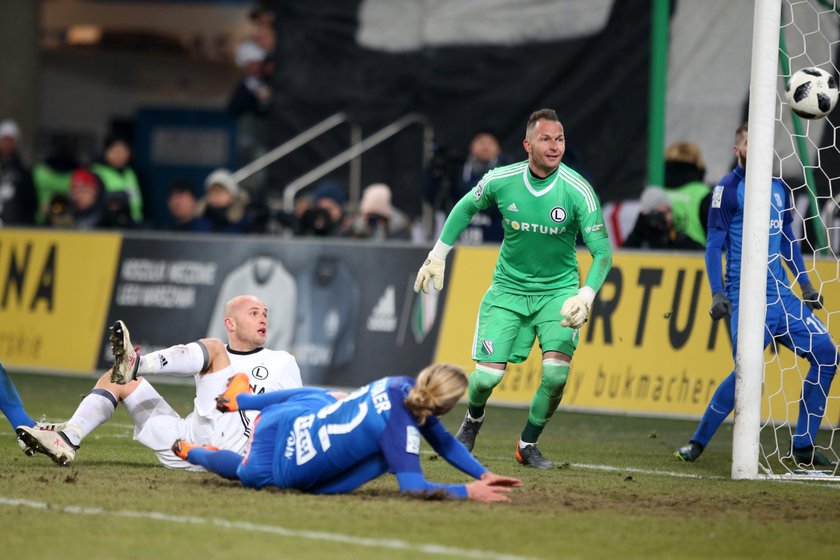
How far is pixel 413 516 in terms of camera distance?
7.24 meters

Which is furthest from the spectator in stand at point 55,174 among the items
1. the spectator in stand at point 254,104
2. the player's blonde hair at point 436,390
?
the player's blonde hair at point 436,390

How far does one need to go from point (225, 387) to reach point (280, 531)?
2.08 metres

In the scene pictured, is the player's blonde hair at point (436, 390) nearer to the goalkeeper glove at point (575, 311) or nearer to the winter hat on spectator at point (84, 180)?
the goalkeeper glove at point (575, 311)

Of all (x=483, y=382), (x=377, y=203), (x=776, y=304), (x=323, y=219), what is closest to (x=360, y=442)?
(x=483, y=382)

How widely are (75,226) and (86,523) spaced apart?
10.6m

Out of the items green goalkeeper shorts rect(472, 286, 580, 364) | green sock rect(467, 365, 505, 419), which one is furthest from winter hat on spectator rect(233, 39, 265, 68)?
green sock rect(467, 365, 505, 419)

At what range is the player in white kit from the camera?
340 inches

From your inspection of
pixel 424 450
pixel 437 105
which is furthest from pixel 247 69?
pixel 424 450

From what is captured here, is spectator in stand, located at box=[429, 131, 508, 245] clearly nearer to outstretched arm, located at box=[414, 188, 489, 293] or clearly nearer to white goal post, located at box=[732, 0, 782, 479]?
outstretched arm, located at box=[414, 188, 489, 293]

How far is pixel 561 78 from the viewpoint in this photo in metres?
17.9

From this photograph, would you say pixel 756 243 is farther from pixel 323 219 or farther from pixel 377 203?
pixel 377 203

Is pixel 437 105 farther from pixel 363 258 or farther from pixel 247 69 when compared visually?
pixel 363 258

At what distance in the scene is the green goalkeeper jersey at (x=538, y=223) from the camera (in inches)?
372

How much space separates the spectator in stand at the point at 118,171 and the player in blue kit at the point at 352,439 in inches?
403
